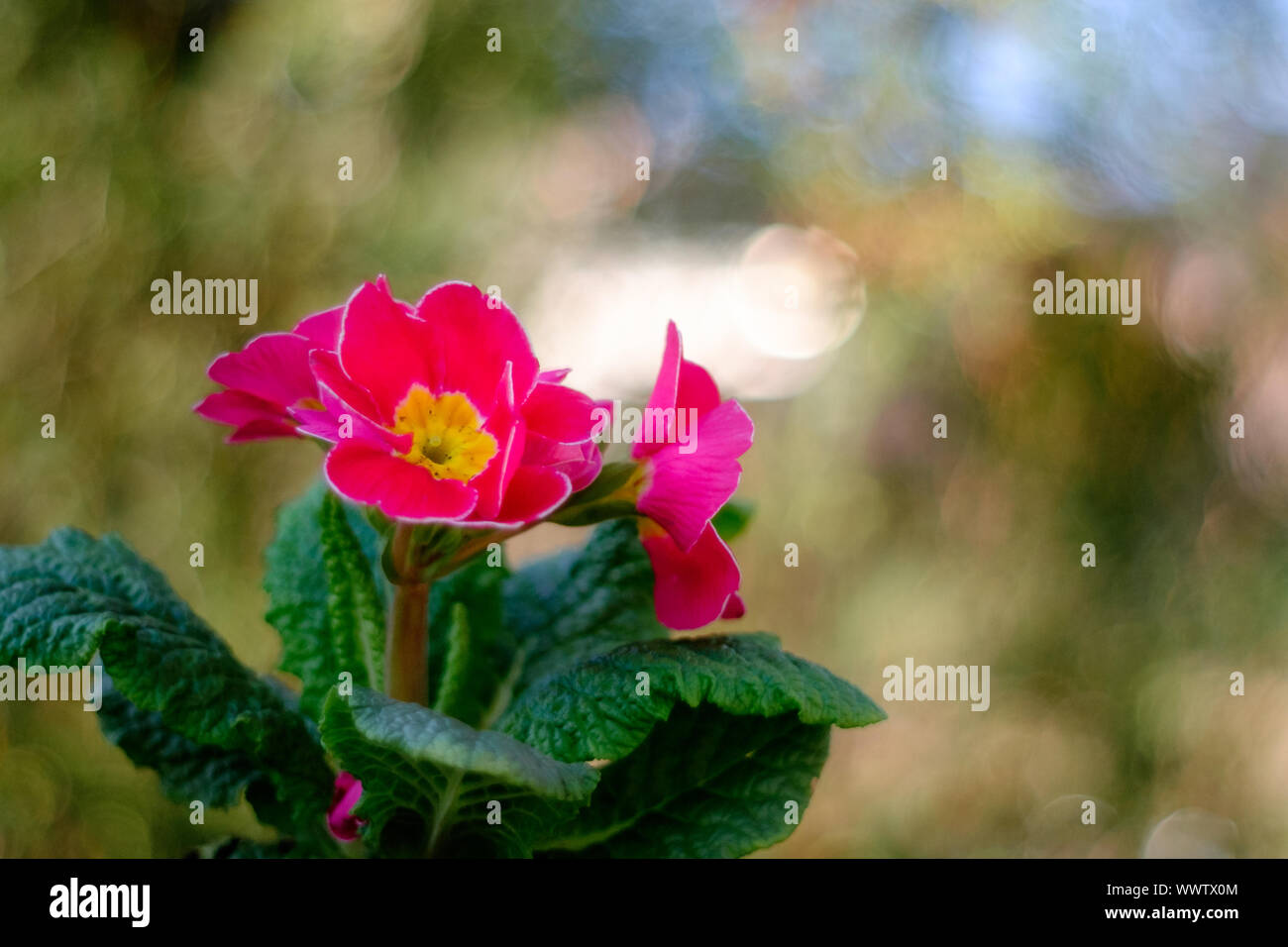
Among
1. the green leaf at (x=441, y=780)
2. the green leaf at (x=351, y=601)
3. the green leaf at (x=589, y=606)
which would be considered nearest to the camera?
the green leaf at (x=441, y=780)

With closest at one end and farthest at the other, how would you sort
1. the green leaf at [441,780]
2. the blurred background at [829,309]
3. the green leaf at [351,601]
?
the green leaf at [441,780] < the green leaf at [351,601] < the blurred background at [829,309]

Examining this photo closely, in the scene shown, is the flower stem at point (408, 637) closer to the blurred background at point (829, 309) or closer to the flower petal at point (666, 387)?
the flower petal at point (666, 387)

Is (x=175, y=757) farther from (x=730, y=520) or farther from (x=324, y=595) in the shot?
(x=730, y=520)

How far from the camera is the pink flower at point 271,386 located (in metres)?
0.47

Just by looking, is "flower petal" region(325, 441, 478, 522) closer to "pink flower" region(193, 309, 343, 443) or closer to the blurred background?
"pink flower" region(193, 309, 343, 443)

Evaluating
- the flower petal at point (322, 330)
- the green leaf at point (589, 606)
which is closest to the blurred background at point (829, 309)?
the green leaf at point (589, 606)

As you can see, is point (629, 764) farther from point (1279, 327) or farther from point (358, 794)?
point (1279, 327)

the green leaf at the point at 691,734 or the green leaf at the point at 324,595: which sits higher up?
the green leaf at the point at 324,595

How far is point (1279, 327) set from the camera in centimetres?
177

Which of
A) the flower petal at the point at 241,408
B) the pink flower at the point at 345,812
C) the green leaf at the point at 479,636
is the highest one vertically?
the flower petal at the point at 241,408

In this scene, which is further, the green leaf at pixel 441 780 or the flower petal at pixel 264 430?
the flower petal at pixel 264 430

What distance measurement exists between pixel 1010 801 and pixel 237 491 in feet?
4.79

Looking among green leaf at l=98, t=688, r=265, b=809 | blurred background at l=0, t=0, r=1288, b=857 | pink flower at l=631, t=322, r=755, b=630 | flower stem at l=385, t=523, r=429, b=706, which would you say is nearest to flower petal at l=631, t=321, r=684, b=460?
pink flower at l=631, t=322, r=755, b=630

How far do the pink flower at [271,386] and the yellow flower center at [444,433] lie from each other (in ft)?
0.16
